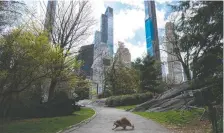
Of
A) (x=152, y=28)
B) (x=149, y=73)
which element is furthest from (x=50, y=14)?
(x=152, y=28)

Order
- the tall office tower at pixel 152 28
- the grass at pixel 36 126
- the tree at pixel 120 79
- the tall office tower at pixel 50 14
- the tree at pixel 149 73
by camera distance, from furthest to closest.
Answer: the tree at pixel 120 79
the tall office tower at pixel 152 28
the tree at pixel 149 73
the tall office tower at pixel 50 14
the grass at pixel 36 126

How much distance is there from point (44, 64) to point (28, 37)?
97.0 inches

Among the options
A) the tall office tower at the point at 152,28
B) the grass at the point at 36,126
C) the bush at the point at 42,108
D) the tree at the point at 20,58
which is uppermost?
the tall office tower at the point at 152,28

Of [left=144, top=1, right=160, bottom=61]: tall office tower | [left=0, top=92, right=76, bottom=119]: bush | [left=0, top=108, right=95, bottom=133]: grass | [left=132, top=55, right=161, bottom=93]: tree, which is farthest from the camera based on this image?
[left=144, top=1, right=160, bottom=61]: tall office tower

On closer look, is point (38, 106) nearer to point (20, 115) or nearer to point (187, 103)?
point (20, 115)

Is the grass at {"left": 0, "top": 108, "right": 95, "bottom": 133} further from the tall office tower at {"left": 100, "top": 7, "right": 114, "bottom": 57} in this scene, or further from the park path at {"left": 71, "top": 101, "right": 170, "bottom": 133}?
the tall office tower at {"left": 100, "top": 7, "right": 114, "bottom": 57}

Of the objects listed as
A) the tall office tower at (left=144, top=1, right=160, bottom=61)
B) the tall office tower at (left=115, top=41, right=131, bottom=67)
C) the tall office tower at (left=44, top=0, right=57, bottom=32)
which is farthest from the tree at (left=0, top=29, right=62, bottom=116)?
the tall office tower at (left=115, top=41, right=131, bottom=67)

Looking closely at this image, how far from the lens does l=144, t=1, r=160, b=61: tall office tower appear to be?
53469 millimetres

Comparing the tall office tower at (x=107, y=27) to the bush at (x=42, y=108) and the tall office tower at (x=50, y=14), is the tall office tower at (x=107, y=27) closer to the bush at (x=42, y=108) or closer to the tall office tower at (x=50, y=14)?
the tall office tower at (x=50, y=14)

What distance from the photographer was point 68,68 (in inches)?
1092

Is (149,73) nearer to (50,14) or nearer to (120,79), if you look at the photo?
(120,79)

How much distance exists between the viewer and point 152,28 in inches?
2196

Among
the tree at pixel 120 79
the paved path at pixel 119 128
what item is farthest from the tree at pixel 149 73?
the paved path at pixel 119 128

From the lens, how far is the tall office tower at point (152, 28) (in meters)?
53.5
